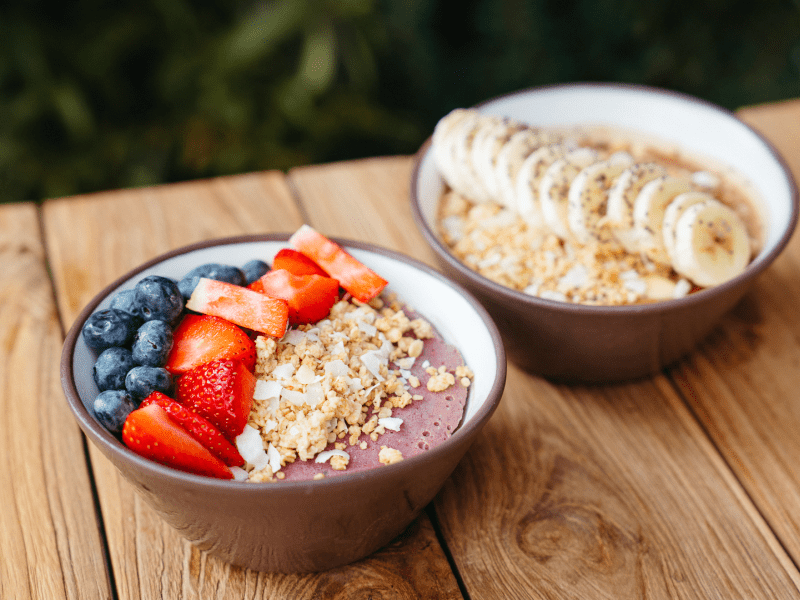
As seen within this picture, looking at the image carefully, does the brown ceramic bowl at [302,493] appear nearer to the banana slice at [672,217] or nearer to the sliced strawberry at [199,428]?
the sliced strawberry at [199,428]

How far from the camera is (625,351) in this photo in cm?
95

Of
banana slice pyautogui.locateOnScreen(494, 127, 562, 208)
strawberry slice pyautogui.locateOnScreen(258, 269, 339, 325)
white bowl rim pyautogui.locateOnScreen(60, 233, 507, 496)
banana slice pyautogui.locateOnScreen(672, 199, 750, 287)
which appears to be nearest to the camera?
white bowl rim pyautogui.locateOnScreen(60, 233, 507, 496)

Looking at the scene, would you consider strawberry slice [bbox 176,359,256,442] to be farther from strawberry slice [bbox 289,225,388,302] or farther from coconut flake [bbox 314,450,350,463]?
strawberry slice [bbox 289,225,388,302]

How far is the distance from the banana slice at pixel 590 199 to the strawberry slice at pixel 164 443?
0.63 metres

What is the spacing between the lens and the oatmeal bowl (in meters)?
0.93

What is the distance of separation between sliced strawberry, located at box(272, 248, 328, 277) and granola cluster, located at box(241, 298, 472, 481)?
6 cm

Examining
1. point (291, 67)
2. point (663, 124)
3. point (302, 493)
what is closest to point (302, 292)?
point (302, 493)

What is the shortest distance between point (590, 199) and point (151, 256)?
29.2 inches

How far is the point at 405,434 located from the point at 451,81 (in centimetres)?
192

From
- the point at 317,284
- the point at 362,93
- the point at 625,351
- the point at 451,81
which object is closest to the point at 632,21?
the point at 451,81

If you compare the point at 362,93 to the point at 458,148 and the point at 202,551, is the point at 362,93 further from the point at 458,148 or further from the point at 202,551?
the point at 202,551

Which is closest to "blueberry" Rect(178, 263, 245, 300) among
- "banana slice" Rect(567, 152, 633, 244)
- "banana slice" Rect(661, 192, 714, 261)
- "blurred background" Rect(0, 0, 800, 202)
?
"banana slice" Rect(567, 152, 633, 244)

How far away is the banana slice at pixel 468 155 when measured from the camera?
115cm

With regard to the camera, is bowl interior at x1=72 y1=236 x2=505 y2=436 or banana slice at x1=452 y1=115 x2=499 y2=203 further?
banana slice at x1=452 y1=115 x2=499 y2=203
